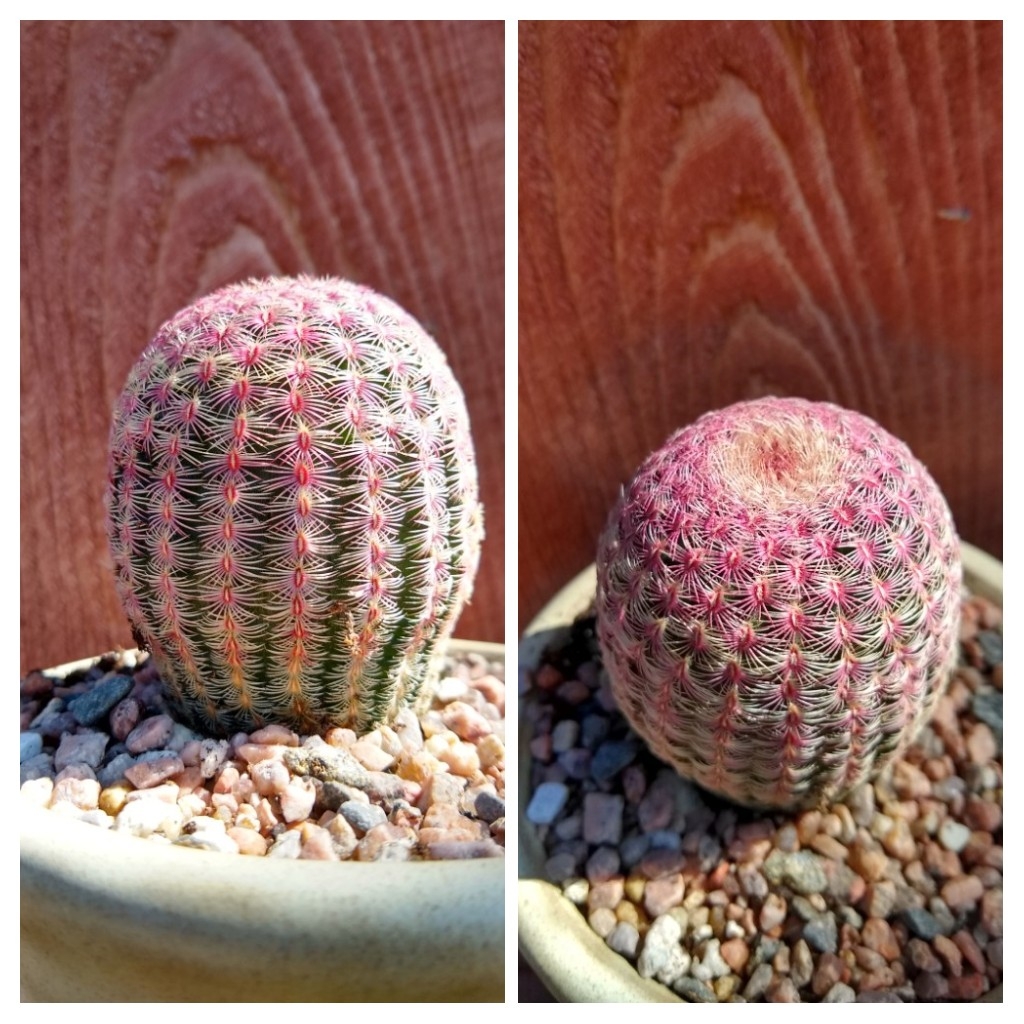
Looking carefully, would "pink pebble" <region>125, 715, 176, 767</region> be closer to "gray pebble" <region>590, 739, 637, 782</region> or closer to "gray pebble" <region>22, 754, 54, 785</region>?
"gray pebble" <region>22, 754, 54, 785</region>

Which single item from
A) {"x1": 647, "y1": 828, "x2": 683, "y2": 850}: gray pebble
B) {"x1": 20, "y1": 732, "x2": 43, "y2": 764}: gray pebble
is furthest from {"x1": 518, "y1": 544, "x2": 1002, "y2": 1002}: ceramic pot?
{"x1": 20, "y1": 732, "x2": 43, "y2": 764}: gray pebble

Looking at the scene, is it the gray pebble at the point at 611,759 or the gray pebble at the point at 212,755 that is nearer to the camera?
the gray pebble at the point at 212,755

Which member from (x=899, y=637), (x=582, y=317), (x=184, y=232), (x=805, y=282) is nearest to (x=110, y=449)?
(x=184, y=232)

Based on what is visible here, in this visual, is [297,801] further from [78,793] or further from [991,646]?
[991,646]

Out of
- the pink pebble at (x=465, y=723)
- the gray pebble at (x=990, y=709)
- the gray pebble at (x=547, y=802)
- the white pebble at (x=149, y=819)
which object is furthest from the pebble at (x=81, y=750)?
the gray pebble at (x=990, y=709)

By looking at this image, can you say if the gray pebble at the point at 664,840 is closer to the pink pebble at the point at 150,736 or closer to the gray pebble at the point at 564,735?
the gray pebble at the point at 564,735

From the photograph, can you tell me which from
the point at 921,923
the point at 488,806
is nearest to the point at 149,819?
the point at 488,806

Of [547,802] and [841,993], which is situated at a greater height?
[547,802]
